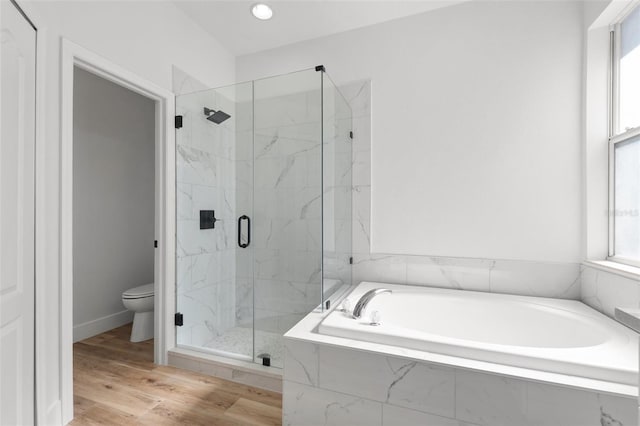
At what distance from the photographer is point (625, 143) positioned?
5.81 ft

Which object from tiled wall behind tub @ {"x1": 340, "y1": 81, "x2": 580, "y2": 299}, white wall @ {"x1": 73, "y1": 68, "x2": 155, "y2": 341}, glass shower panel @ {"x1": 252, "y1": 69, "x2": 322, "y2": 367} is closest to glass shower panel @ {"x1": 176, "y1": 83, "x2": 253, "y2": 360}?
glass shower panel @ {"x1": 252, "y1": 69, "x2": 322, "y2": 367}

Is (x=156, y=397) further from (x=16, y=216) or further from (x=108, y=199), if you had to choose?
(x=108, y=199)

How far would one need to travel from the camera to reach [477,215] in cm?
224

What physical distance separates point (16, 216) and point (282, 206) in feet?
4.41

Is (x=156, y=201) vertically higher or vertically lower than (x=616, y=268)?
higher

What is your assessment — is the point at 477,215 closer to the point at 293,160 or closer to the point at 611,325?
the point at 611,325

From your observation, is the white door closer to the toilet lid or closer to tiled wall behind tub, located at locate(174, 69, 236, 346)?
tiled wall behind tub, located at locate(174, 69, 236, 346)

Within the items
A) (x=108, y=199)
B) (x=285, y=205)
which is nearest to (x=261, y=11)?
(x=285, y=205)

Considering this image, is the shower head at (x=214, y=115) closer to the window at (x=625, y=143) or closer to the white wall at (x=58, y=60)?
the white wall at (x=58, y=60)

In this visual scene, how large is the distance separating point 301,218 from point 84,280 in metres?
2.20

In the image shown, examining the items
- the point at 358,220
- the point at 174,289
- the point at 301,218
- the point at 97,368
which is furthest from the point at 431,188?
the point at 97,368

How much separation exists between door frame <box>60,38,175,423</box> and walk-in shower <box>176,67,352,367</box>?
0.08 metres

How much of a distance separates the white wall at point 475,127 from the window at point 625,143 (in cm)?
18

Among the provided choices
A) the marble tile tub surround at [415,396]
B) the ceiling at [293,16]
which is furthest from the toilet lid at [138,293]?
the ceiling at [293,16]
